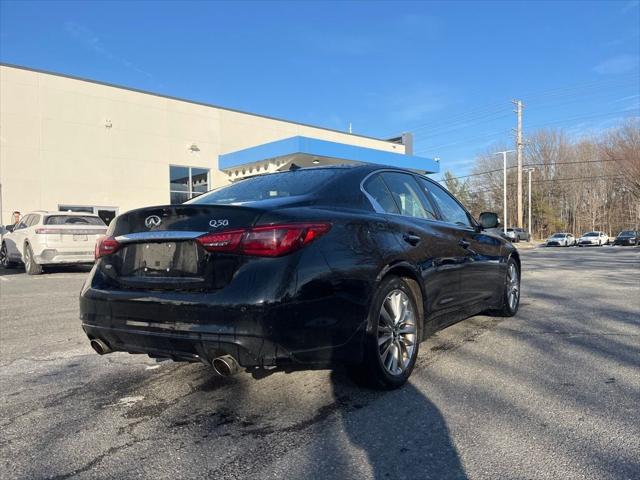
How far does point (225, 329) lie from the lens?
276 centimetres

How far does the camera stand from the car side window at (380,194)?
3.77m

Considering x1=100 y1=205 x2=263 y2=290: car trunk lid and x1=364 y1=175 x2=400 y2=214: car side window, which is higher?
x1=364 y1=175 x2=400 y2=214: car side window

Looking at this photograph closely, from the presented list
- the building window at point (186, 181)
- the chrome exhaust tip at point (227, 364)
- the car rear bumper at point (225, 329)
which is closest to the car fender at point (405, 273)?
the car rear bumper at point (225, 329)

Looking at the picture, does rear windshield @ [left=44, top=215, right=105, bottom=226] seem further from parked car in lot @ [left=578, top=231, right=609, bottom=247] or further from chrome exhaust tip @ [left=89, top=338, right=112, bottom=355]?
parked car in lot @ [left=578, top=231, right=609, bottom=247]

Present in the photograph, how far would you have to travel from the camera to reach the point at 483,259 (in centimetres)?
506

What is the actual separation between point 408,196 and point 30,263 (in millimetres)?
10956

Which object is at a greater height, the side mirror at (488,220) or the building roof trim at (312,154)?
the building roof trim at (312,154)

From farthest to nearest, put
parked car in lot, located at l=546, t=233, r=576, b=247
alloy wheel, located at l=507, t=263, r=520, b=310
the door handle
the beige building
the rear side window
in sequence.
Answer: parked car in lot, located at l=546, t=233, r=576, b=247 → the beige building → the rear side window → alloy wheel, located at l=507, t=263, r=520, b=310 → the door handle

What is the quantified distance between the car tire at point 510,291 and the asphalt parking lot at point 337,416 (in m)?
0.83

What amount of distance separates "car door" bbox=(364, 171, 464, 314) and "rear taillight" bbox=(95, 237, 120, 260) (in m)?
1.80

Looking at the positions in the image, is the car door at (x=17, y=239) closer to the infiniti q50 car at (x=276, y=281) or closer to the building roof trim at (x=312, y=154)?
the building roof trim at (x=312, y=154)

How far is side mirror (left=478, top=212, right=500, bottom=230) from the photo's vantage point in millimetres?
5539

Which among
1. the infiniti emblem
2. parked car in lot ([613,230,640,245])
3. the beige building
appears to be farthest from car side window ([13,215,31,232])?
parked car in lot ([613,230,640,245])

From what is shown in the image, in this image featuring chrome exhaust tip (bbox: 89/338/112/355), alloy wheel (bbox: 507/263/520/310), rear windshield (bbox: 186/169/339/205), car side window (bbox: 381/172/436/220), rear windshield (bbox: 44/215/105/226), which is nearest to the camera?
chrome exhaust tip (bbox: 89/338/112/355)
